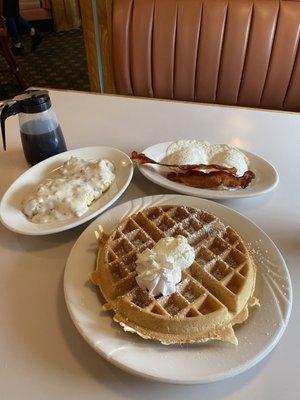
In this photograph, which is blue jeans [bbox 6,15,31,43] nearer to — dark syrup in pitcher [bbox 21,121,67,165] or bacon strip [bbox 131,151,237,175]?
dark syrup in pitcher [bbox 21,121,67,165]

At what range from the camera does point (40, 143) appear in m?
0.90

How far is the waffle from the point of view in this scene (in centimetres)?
52

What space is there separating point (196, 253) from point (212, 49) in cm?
109

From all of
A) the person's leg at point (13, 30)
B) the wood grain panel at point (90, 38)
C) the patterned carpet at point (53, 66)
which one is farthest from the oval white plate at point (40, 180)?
the person's leg at point (13, 30)

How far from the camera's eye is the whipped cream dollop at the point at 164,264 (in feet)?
1.82

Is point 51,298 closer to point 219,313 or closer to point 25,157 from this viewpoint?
point 219,313

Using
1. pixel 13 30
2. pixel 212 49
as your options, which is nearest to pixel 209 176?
pixel 212 49

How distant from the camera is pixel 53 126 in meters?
0.92

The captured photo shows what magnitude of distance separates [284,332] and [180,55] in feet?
4.05

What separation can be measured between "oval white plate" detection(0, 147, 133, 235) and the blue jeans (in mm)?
3972

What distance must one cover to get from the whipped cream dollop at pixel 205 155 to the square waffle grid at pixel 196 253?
0.54ft

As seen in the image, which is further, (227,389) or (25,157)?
(25,157)

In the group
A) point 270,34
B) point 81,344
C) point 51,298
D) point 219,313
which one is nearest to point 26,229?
point 51,298

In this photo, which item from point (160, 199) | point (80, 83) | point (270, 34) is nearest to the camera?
point (160, 199)
